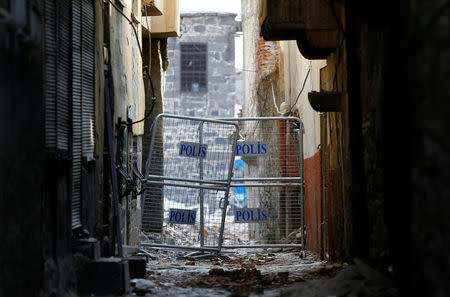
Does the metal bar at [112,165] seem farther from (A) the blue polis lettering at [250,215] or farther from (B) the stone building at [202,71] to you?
(B) the stone building at [202,71]

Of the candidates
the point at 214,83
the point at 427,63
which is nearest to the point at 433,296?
the point at 427,63

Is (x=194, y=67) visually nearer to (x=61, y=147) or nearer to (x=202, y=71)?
(x=202, y=71)

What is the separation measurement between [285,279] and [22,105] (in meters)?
2.82

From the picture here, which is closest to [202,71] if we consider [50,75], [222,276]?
[222,276]

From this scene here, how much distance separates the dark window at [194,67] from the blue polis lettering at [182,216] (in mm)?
14551

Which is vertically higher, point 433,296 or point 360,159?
point 360,159

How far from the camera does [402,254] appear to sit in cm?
294

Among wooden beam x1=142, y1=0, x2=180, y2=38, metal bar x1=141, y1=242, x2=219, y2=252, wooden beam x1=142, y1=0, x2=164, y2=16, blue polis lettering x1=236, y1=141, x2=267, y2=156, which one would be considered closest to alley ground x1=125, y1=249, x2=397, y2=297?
metal bar x1=141, y1=242, x2=219, y2=252

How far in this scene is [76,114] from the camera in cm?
450

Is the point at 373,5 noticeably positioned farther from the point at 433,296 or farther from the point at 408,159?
the point at 433,296

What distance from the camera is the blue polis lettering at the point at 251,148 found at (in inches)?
339

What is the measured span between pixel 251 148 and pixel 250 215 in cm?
95

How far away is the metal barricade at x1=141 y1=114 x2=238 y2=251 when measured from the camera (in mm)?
8180

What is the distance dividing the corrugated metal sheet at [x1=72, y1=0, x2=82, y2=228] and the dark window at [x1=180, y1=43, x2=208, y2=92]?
17.8 m
